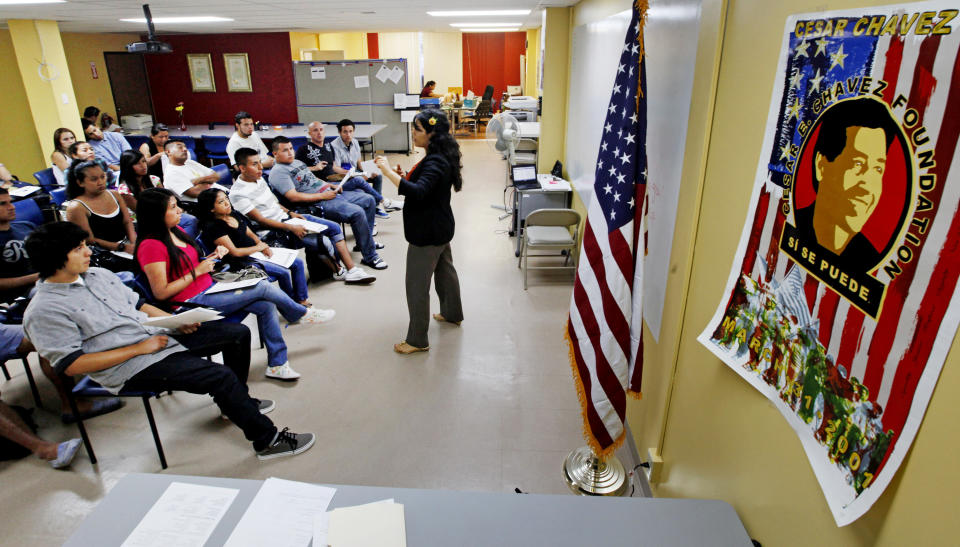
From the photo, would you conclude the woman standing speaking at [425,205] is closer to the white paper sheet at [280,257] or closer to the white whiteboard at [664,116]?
the white paper sheet at [280,257]

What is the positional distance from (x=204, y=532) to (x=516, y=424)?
1.94 metres

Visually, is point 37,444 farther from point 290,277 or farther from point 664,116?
point 664,116

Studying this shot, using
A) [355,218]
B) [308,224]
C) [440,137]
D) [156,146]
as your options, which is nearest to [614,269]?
[440,137]

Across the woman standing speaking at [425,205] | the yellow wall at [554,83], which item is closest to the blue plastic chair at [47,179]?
the woman standing speaking at [425,205]

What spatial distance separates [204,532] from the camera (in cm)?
151

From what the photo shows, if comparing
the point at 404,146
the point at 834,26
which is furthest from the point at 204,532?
the point at 404,146

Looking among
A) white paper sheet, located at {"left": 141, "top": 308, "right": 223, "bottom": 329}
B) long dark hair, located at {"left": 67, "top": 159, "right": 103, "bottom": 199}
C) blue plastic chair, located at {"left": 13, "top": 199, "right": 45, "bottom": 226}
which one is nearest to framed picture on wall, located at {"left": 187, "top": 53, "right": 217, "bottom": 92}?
blue plastic chair, located at {"left": 13, "top": 199, "right": 45, "bottom": 226}

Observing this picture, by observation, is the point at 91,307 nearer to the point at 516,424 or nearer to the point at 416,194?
the point at 416,194

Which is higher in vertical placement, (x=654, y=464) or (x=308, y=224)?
(x=308, y=224)

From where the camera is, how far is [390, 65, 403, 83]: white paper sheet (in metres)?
10.8

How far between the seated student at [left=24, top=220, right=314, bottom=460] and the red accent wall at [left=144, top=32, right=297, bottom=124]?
903cm

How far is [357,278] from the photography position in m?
5.19

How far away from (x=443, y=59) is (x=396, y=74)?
530cm

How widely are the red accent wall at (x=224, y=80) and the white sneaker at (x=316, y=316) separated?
312 inches
